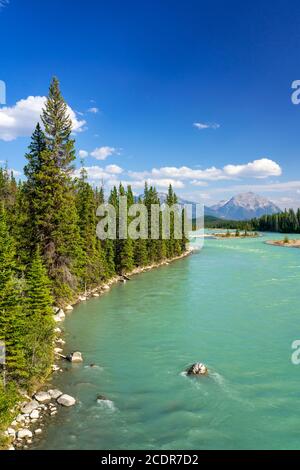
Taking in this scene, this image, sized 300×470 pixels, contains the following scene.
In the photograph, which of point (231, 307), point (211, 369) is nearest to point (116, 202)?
point (231, 307)

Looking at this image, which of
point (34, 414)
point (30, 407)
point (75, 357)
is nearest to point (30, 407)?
point (30, 407)

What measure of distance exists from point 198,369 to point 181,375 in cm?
103

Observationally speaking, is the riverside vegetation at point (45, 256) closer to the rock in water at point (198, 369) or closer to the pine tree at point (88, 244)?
the pine tree at point (88, 244)

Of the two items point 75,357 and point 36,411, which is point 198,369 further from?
point 36,411

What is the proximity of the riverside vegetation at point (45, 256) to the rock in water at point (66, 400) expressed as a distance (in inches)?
71.0

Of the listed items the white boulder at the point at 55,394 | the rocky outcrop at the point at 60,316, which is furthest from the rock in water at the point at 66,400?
the rocky outcrop at the point at 60,316

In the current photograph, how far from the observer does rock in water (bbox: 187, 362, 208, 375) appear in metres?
21.0

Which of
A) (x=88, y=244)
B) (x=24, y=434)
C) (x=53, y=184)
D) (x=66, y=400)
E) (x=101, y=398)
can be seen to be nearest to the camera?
(x=24, y=434)

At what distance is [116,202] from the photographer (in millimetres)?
63406

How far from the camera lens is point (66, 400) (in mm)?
17875

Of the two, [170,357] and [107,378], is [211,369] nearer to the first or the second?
[170,357]

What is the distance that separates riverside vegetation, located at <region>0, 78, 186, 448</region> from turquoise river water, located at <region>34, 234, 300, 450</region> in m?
2.45
